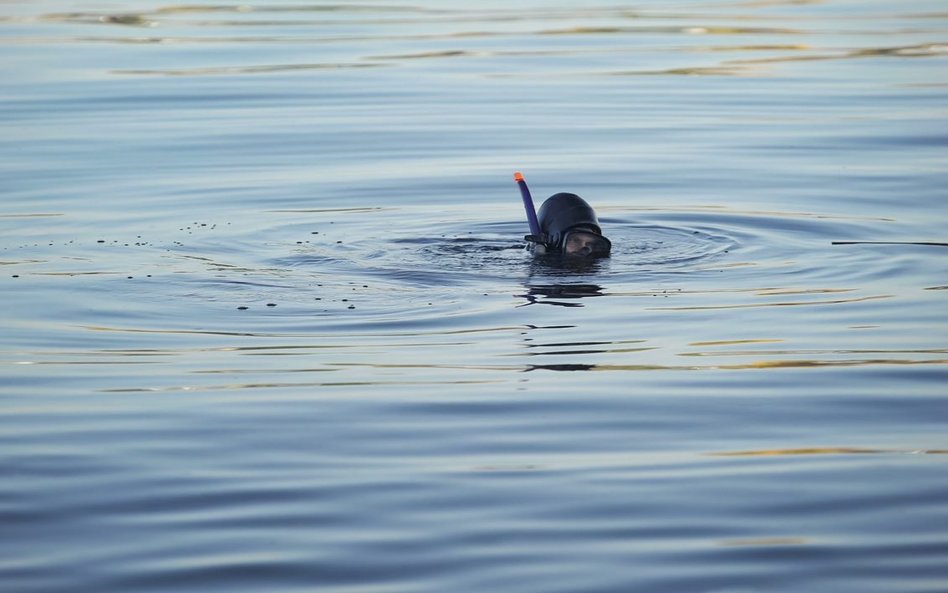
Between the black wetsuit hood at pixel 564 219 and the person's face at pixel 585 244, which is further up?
the black wetsuit hood at pixel 564 219

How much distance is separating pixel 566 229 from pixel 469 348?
6.79 ft

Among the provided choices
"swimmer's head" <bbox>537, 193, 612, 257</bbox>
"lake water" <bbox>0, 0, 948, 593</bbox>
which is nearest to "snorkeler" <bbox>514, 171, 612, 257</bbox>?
"swimmer's head" <bbox>537, 193, 612, 257</bbox>

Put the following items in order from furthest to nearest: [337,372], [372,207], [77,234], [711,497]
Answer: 1. [372,207]
2. [77,234]
3. [337,372]
4. [711,497]

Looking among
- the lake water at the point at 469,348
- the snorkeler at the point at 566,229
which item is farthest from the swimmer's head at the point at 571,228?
the lake water at the point at 469,348

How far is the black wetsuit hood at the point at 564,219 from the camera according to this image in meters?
10.2

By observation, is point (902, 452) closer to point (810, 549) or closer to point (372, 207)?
point (810, 549)

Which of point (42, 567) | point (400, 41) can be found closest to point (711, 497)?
point (42, 567)

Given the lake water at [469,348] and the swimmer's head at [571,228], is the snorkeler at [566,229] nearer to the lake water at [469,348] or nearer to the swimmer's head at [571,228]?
the swimmer's head at [571,228]

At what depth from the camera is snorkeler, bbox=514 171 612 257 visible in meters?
10.2

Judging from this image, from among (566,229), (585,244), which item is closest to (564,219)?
(566,229)

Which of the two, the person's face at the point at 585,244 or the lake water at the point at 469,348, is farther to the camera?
the person's face at the point at 585,244

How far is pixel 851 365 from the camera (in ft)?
26.0

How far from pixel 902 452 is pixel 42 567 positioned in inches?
134

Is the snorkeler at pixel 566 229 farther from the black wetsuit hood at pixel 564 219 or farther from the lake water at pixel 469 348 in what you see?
the lake water at pixel 469 348
